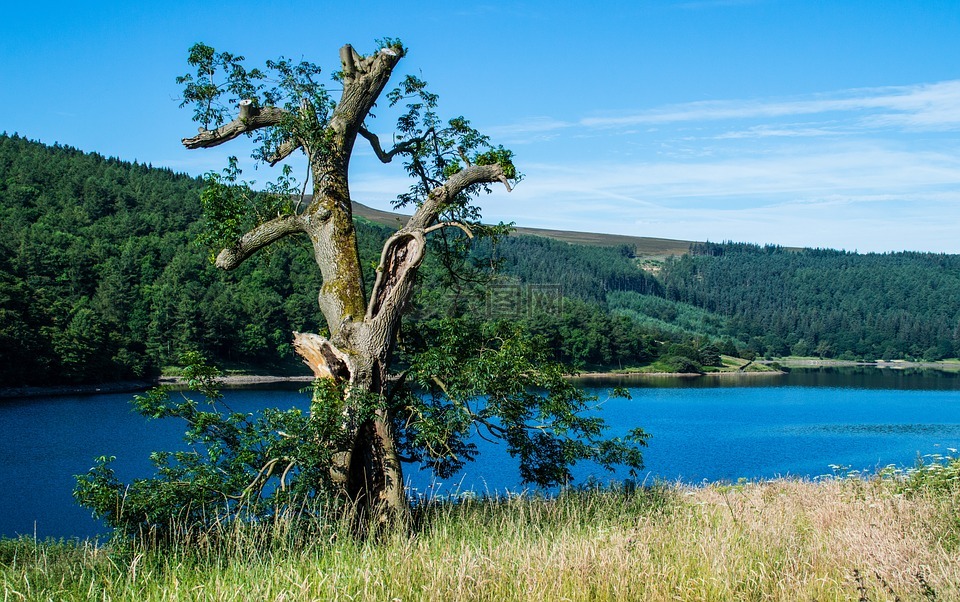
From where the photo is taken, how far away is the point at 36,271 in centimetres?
8750

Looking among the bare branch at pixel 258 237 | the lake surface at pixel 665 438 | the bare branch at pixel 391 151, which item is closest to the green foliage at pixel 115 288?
the lake surface at pixel 665 438

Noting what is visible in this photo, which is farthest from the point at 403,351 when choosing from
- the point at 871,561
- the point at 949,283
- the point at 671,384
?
the point at 949,283

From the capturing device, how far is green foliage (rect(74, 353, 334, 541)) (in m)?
7.63

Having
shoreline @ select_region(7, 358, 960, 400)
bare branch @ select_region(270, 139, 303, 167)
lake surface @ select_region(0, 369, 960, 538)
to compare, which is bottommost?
shoreline @ select_region(7, 358, 960, 400)

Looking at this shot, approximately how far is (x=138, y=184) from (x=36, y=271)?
50.1 metres

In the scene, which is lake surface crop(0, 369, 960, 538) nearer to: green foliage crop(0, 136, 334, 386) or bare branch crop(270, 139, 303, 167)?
bare branch crop(270, 139, 303, 167)

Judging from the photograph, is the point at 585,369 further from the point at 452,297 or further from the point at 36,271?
the point at 452,297

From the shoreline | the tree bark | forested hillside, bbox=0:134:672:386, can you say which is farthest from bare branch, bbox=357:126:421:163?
forested hillside, bbox=0:134:672:386

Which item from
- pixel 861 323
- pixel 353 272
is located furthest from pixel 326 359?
pixel 861 323

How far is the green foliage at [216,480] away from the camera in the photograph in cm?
763

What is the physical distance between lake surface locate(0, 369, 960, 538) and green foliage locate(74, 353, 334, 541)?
424cm

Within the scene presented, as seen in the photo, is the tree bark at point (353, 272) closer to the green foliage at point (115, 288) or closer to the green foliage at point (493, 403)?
the green foliage at point (493, 403)

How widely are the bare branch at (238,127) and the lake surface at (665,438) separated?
631cm

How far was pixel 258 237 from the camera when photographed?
961 centimetres
